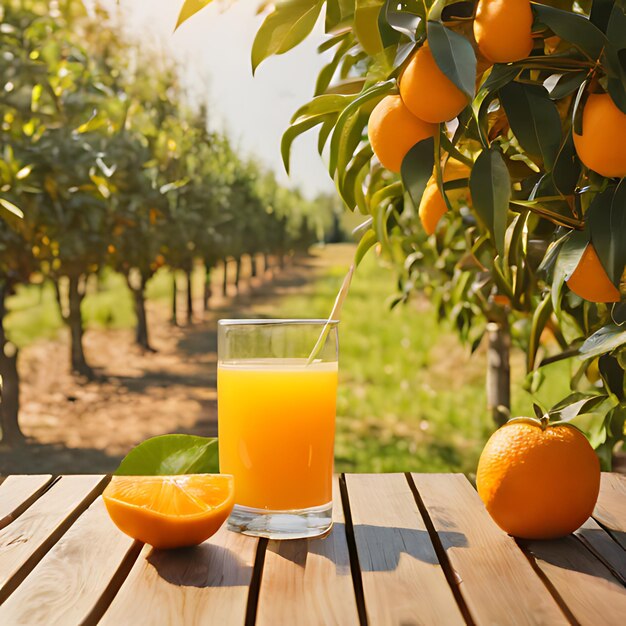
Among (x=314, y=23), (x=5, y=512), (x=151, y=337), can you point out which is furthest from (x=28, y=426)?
(x=314, y=23)

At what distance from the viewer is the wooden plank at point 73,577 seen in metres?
0.56

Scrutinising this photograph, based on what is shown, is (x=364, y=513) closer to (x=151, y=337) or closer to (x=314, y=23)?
(x=314, y=23)

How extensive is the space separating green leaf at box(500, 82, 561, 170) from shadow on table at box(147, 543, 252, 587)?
0.39 m

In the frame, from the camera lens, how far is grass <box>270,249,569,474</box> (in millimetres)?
4723

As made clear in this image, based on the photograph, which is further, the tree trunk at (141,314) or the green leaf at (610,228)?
the tree trunk at (141,314)

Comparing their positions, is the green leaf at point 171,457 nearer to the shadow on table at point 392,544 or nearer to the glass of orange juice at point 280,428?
the glass of orange juice at point 280,428

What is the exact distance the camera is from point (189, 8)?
1.77ft

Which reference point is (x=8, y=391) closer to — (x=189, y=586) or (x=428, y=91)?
(x=189, y=586)

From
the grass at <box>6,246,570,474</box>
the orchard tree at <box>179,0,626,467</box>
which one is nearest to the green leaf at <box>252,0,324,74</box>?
the orchard tree at <box>179,0,626,467</box>

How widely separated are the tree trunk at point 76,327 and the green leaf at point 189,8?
194 inches

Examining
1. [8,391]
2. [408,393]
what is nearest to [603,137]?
[8,391]

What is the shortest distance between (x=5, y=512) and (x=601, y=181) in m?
0.67

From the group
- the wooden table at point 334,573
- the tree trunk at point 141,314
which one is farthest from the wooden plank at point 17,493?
the tree trunk at point 141,314

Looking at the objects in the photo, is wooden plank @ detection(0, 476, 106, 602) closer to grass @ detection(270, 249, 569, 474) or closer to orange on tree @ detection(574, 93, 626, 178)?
orange on tree @ detection(574, 93, 626, 178)
